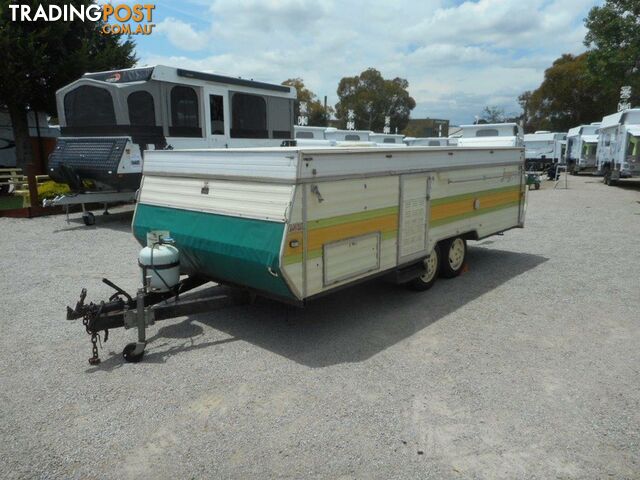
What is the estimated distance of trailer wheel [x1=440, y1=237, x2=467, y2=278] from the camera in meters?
6.85

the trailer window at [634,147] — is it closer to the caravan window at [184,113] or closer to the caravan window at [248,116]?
the caravan window at [248,116]

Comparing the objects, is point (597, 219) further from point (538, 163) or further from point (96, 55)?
point (538, 163)

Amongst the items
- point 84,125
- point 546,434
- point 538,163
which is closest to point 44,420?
point 546,434

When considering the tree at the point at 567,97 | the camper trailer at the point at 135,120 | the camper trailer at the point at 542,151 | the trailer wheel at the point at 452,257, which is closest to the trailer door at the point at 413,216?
the trailer wheel at the point at 452,257

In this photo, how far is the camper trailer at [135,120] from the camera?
34.7 feet

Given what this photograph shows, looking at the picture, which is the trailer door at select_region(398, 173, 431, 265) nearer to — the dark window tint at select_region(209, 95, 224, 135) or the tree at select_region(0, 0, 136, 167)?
the dark window tint at select_region(209, 95, 224, 135)

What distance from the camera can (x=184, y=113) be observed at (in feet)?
36.7

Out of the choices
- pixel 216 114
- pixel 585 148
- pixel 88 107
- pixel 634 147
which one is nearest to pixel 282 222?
pixel 216 114

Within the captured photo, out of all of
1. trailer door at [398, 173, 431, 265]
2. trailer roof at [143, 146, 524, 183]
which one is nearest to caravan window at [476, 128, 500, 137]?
trailer roof at [143, 146, 524, 183]

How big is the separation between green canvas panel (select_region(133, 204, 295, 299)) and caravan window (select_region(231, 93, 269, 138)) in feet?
22.5

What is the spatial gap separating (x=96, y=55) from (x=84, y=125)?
7.03 m

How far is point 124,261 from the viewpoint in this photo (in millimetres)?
8258

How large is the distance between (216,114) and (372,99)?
168ft

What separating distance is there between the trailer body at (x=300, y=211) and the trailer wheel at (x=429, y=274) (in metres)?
0.31
